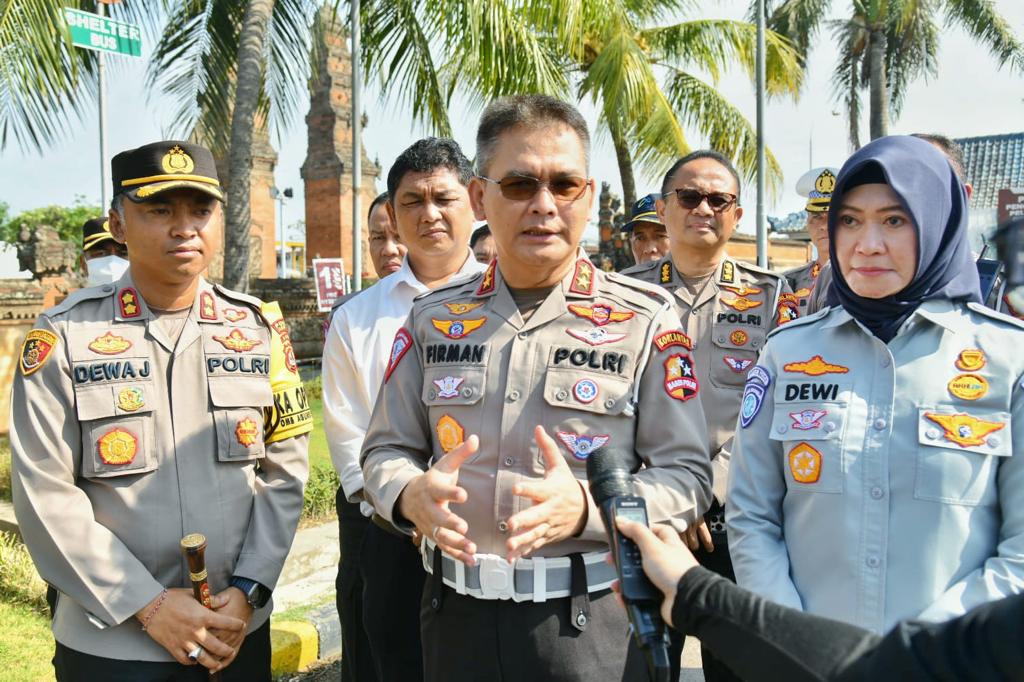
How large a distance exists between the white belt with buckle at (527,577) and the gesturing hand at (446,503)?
0.47 feet

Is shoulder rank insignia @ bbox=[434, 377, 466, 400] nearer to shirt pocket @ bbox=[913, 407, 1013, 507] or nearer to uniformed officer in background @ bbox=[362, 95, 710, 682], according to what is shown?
uniformed officer in background @ bbox=[362, 95, 710, 682]

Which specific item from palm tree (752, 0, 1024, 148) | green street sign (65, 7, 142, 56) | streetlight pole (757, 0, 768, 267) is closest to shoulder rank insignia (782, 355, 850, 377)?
green street sign (65, 7, 142, 56)

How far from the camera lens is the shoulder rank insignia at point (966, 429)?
5.57 feet

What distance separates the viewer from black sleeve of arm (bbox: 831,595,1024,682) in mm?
1090

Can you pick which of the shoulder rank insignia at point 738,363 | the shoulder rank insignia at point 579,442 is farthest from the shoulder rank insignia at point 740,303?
the shoulder rank insignia at point 579,442

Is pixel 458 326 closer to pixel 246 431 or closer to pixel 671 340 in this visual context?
pixel 671 340

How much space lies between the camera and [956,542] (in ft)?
5.51

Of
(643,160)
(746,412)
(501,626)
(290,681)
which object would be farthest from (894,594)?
(643,160)

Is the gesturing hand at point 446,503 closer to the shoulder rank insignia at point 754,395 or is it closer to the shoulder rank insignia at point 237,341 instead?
the shoulder rank insignia at point 754,395

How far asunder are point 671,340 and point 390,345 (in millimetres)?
1344

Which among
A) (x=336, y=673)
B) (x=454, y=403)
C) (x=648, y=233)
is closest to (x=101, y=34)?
(x=648, y=233)

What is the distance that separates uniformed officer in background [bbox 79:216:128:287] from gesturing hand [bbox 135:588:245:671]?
315cm

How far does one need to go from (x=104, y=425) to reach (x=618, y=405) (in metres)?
1.41

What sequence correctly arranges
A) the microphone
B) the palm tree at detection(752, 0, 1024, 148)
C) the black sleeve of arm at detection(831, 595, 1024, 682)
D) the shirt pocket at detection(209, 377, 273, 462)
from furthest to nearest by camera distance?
the palm tree at detection(752, 0, 1024, 148) < the shirt pocket at detection(209, 377, 273, 462) < the microphone < the black sleeve of arm at detection(831, 595, 1024, 682)
